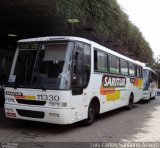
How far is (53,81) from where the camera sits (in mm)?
8672

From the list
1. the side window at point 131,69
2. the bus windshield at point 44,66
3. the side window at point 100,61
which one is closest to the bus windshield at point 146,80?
the side window at point 131,69

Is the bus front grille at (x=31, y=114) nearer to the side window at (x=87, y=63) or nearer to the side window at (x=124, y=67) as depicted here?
the side window at (x=87, y=63)

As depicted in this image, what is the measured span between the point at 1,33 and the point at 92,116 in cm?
866

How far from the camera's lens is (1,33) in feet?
55.1

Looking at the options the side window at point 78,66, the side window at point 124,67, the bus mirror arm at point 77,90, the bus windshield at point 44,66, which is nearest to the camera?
the bus windshield at point 44,66

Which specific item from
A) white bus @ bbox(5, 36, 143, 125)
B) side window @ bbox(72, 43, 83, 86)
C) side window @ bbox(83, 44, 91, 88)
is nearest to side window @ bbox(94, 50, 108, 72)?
white bus @ bbox(5, 36, 143, 125)

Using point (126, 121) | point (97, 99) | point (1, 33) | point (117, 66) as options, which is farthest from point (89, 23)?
point (1, 33)

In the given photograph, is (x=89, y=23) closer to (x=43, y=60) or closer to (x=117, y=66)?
(x=117, y=66)

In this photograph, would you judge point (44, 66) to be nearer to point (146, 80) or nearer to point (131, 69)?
point (131, 69)

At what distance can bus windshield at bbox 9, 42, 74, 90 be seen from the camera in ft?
28.5

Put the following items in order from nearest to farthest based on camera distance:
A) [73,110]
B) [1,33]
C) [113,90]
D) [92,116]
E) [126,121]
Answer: [73,110] < [92,116] < [126,121] < [113,90] < [1,33]

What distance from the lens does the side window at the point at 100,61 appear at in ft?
35.3

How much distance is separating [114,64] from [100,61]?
2.03m

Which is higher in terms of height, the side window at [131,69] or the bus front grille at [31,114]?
the side window at [131,69]
